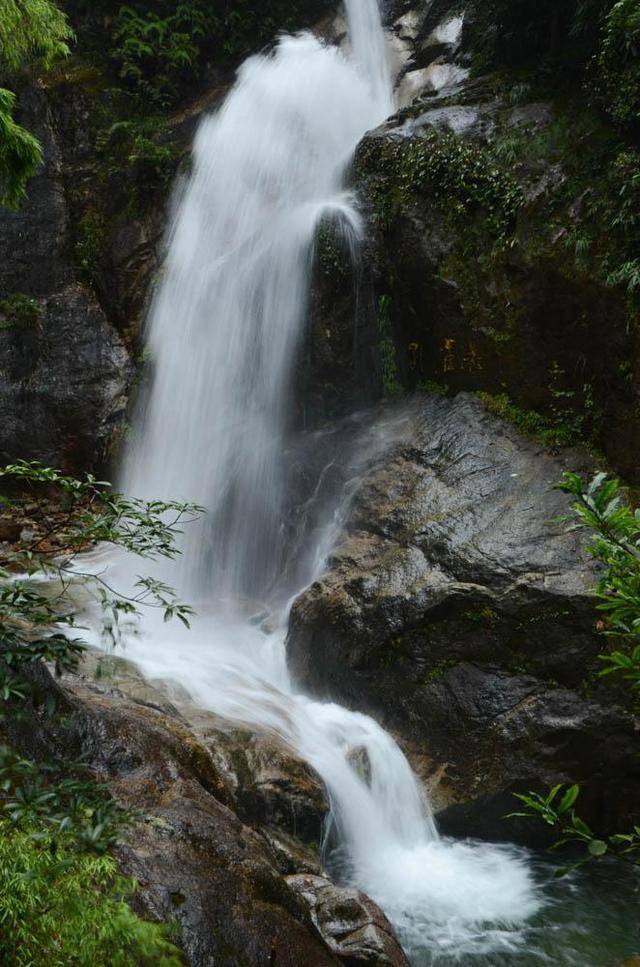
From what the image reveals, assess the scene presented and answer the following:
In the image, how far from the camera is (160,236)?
13.0 meters

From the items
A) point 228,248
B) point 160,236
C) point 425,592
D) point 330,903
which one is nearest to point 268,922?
point 330,903

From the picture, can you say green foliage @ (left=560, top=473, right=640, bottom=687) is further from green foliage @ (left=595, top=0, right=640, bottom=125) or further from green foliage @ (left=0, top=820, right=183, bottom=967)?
green foliage @ (left=595, top=0, right=640, bottom=125)

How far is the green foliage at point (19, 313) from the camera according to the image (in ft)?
40.8

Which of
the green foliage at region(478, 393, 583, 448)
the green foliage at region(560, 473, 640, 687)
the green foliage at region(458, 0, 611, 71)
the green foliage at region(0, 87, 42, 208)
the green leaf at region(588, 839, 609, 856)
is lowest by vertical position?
the green leaf at region(588, 839, 609, 856)

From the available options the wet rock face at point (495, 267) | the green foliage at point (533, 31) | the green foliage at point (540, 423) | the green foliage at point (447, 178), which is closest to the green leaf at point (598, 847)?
the wet rock face at point (495, 267)

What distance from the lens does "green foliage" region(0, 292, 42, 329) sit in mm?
12422

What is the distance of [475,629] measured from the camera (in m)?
6.28

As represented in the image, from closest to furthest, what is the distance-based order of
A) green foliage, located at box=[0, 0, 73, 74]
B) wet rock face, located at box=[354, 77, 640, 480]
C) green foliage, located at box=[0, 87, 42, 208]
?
green foliage, located at box=[0, 87, 42, 208] < green foliage, located at box=[0, 0, 73, 74] < wet rock face, located at box=[354, 77, 640, 480]

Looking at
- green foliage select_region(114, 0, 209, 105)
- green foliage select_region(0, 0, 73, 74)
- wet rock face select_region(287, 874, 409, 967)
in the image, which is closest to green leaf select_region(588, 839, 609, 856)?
wet rock face select_region(287, 874, 409, 967)

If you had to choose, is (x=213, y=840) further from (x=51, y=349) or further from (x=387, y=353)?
(x=51, y=349)

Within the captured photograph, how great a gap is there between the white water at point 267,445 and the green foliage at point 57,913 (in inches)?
138

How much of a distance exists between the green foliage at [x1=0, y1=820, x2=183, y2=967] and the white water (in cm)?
350

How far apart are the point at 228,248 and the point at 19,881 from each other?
39.4 ft

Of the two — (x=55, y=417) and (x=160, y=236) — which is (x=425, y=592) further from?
(x=160, y=236)
